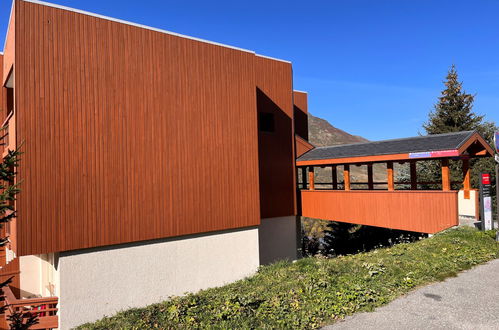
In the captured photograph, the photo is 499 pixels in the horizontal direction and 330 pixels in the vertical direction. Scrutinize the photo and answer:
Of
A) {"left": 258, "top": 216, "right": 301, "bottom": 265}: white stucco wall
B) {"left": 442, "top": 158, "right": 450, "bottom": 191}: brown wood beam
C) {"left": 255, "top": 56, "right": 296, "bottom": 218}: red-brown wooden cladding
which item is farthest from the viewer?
{"left": 258, "top": 216, "right": 301, "bottom": 265}: white stucco wall

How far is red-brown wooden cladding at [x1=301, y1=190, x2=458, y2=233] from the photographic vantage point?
1231 centimetres

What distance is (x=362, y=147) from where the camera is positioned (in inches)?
650

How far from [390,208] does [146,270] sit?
10.6 metres

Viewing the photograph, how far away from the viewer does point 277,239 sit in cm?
1667

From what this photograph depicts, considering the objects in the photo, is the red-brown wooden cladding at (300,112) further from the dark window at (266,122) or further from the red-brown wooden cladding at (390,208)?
the red-brown wooden cladding at (390,208)

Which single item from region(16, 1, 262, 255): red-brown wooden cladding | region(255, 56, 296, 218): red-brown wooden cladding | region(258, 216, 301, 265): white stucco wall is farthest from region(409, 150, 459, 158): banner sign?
region(258, 216, 301, 265): white stucco wall

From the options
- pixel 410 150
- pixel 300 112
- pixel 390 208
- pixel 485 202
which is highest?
pixel 300 112

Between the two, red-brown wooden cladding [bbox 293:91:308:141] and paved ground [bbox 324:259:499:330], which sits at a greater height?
red-brown wooden cladding [bbox 293:91:308:141]

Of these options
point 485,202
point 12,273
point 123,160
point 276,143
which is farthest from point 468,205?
point 12,273

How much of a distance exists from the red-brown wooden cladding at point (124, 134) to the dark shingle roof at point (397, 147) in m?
5.29

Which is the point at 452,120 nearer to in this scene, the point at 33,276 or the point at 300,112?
the point at 300,112

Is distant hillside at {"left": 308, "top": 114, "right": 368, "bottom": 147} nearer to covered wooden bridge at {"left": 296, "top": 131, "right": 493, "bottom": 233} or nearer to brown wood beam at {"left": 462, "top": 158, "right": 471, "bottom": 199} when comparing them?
covered wooden bridge at {"left": 296, "top": 131, "right": 493, "bottom": 233}

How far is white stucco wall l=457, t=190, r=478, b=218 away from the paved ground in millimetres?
5922

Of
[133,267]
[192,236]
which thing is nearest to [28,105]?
[133,267]
